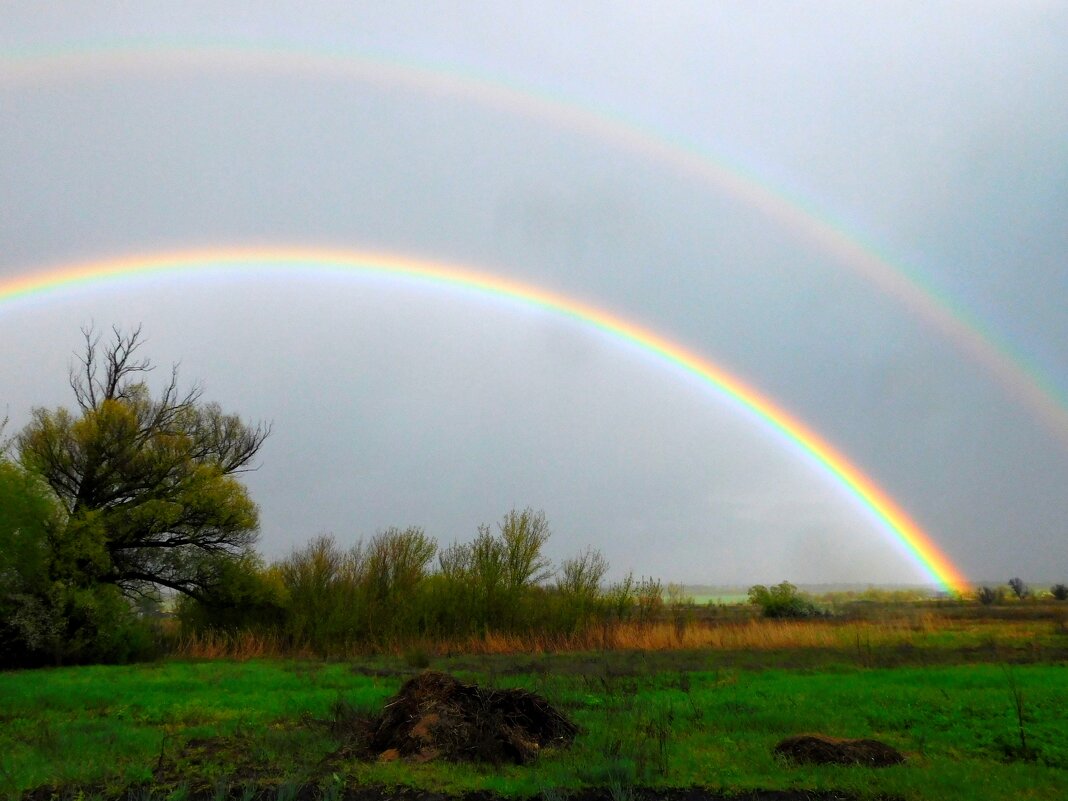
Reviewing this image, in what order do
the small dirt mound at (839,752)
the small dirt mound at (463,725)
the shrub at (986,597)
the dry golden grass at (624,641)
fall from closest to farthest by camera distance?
the small dirt mound at (839,752) < the small dirt mound at (463,725) < the dry golden grass at (624,641) < the shrub at (986,597)

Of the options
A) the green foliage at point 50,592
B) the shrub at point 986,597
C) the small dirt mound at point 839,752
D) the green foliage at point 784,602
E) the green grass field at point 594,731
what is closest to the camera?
the green grass field at point 594,731

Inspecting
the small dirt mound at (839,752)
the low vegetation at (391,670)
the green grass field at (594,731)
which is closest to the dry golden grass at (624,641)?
the low vegetation at (391,670)

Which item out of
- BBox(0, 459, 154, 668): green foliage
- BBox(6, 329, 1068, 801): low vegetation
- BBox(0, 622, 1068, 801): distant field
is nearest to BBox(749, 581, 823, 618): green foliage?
BBox(6, 329, 1068, 801): low vegetation

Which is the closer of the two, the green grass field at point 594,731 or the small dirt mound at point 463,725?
the green grass field at point 594,731

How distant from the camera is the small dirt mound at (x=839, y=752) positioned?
8.79 m

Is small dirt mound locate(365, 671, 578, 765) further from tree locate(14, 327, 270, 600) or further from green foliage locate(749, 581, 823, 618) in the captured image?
green foliage locate(749, 581, 823, 618)

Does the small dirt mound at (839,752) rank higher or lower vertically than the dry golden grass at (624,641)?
higher

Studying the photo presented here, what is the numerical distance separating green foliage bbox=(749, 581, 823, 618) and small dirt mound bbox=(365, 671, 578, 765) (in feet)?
141

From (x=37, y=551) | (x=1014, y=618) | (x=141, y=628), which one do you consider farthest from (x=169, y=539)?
(x=1014, y=618)

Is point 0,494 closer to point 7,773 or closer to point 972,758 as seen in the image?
point 7,773

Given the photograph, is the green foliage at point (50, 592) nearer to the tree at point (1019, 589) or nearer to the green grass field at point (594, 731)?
the green grass field at point (594, 731)

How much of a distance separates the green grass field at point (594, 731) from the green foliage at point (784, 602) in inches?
1279

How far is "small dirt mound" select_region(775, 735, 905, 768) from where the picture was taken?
346 inches

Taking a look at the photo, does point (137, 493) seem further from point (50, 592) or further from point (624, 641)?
point (624, 641)
